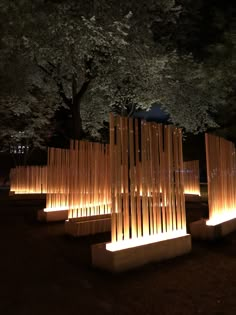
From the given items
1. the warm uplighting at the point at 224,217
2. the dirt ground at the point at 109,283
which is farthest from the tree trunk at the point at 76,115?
the warm uplighting at the point at 224,217

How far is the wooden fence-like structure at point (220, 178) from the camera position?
758 cm

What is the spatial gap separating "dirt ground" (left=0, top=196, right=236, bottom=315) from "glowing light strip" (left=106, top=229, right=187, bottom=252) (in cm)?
41

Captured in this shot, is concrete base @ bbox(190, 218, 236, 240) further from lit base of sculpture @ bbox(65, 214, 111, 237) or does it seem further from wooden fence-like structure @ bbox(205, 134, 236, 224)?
lit base of sculpture @ bbox(65, 214, 111, 237)

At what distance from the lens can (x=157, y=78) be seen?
1355 cm

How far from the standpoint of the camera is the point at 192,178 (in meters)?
16.1

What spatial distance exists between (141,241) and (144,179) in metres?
1.10

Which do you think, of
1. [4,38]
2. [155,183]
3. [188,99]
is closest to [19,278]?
[155,183]

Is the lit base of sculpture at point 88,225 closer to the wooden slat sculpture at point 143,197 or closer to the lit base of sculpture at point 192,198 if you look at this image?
the wooden slat sculpture at point 143,197

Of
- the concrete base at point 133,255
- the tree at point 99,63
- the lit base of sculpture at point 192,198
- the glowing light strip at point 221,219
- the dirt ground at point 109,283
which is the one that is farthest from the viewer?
the lit base of sculpture at point 192,198

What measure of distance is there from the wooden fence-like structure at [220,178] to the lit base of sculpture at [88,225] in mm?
2831

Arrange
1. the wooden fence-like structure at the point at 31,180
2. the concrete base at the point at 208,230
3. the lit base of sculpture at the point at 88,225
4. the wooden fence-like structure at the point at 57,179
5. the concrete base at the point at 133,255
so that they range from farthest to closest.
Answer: the wooden fence-like structure at the point at 31,180 → the wooden fence-like structure at the point at 57,179 → the lit base of sculpture at the point at 88,225 → the concrete base at the point at 208,230 → the concrete base at the point at 133,255

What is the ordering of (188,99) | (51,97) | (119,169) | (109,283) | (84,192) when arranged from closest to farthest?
(109,283), (119,169), (84,192), (188,99), (51,97)

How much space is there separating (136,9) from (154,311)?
10.9m

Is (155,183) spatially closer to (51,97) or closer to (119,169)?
(119,169)
